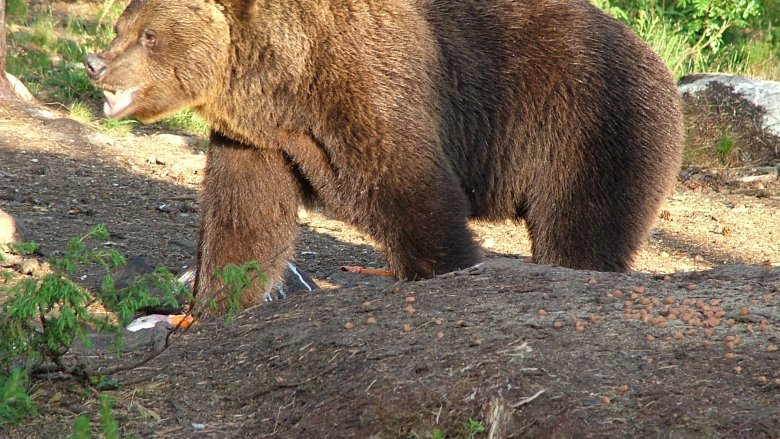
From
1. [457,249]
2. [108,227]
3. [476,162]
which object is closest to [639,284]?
[457,249]

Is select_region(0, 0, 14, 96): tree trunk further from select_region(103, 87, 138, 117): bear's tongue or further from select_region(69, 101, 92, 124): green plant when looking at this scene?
select_region(103, 87, 138, 117): bear's tongue

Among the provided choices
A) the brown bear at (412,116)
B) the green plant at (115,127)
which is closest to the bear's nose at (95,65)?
the brown bear at (412,116)

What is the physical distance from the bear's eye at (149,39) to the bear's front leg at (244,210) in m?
0.65

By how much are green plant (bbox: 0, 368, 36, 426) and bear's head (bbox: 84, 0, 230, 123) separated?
5.66 ft

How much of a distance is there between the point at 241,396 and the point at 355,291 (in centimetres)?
92

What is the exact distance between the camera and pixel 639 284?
4562 millimetres

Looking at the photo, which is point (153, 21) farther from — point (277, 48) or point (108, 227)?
point (108, 227)

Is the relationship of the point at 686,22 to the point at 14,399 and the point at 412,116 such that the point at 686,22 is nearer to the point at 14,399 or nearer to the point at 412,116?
the point at 412,116

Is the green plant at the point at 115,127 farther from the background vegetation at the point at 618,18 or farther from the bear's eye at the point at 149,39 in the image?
the bear's eye at the point at 149,39

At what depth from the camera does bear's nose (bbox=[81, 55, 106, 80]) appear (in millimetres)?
4988

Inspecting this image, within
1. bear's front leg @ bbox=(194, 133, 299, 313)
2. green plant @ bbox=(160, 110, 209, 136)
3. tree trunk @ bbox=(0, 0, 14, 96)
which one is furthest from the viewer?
green plant @ bbox=(160, 110, 209, 136)

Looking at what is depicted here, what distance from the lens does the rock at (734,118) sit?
34.2 feet

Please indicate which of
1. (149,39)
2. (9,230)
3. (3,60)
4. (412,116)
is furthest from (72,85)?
(412,116)

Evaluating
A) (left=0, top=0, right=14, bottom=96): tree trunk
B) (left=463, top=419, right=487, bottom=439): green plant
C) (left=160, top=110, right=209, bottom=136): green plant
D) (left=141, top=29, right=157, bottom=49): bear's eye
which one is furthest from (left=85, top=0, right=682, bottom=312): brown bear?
(left=160, top=110, right=209, bottom=136): green plant
